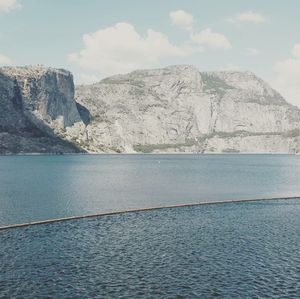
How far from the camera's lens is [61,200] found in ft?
314

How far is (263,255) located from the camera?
161ft

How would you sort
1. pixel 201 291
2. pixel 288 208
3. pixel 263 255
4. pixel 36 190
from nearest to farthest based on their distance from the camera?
pixel 201 291
pixel 263 255
pixel 288 208
pixel 36 190

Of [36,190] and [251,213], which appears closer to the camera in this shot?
[251,213]

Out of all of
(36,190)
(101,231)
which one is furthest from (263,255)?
(36,190)

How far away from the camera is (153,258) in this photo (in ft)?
156

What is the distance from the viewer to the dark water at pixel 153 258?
37656mm

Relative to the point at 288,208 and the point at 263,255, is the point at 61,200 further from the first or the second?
the point at 263,255

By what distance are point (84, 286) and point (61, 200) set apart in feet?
195

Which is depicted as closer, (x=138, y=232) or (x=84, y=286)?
(x=84, y=286)

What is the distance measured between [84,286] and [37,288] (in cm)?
417

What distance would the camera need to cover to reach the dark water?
37656 millimetres

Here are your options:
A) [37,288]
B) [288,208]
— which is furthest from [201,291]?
[288,208]

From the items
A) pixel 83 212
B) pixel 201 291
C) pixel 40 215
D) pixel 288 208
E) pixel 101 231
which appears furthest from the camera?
pixel 288 208

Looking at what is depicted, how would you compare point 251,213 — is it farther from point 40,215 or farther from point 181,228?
point 40,215
